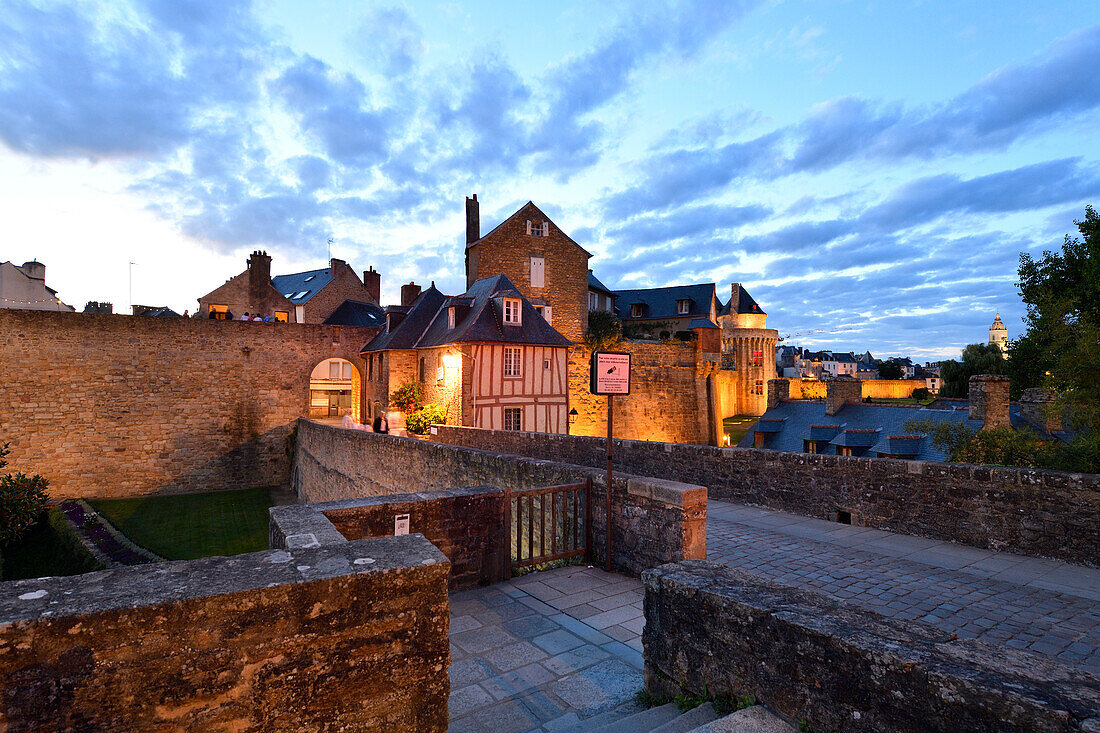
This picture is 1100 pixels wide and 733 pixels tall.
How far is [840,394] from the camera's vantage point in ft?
63.3

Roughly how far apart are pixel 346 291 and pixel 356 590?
36.3 meters

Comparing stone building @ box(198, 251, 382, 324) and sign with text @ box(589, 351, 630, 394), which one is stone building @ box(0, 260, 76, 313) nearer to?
stone building @ box(198, 251, 382, 324)

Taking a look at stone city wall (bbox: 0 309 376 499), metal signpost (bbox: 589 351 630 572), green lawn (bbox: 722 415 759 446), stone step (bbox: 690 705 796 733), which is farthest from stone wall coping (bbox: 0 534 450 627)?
green lawn (bbox: 722 415 759 446)

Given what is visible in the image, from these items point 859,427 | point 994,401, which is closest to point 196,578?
point 994,401

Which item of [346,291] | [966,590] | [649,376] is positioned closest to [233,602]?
[966,590]

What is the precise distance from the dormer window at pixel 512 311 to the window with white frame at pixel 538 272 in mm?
7529

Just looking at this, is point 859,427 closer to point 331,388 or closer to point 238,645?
point 238,645

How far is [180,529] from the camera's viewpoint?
1650 cm

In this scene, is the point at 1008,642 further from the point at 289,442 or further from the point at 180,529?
the point at 289,442

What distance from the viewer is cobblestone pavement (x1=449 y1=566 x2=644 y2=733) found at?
2.92m

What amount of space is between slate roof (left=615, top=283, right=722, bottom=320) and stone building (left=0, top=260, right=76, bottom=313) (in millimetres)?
36626

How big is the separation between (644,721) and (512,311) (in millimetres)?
18213

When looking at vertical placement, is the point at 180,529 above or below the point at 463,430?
below

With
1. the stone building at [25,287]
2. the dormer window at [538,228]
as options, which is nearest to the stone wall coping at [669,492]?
the dormer window at [538,228]
